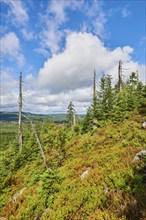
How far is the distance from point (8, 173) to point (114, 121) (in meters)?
12.9

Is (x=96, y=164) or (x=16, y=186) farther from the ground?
(x=96, y=164)

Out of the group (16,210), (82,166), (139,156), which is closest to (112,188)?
(139,156)

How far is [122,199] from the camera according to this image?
6.67m

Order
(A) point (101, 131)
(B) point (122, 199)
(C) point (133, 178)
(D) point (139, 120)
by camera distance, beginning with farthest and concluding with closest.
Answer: (A) point (101, 131) → (D) point (139, 120) → (C) point (133, 178) → (B) point (122, 199)

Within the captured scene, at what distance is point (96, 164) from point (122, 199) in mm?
5020

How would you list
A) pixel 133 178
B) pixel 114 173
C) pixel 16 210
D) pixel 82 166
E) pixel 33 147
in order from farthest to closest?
1. pixel 33 147
2. pixel 82 166
3. pixel 16 210
4. pixel 114 173
5. pixel 133 178

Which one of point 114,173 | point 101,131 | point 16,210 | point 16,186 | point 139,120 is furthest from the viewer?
point 101,131

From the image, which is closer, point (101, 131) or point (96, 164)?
point (96, 164)

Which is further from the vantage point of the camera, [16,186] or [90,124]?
[90,124]

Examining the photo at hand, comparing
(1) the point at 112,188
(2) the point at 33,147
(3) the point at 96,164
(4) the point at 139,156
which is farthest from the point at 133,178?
(2) the point at 33,147

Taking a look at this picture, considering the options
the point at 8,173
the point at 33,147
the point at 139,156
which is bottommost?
the point at 8,173

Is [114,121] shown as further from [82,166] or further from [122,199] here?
[122,199]

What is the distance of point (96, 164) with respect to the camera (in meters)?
11.7

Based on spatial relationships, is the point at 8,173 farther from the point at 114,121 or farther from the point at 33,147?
the point at 114,121
